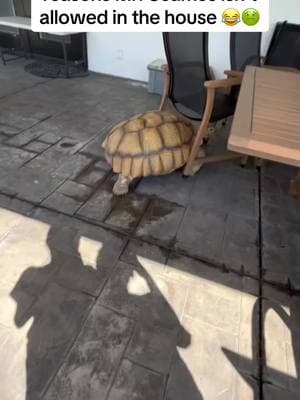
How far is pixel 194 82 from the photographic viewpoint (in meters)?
2.18

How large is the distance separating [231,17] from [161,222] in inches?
116

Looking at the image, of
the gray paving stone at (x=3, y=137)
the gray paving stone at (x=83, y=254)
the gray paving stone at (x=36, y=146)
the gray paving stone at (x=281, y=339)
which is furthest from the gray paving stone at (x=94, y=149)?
the gray paving stone at (x=281, y=339)

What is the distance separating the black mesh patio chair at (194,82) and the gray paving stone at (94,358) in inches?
51.3

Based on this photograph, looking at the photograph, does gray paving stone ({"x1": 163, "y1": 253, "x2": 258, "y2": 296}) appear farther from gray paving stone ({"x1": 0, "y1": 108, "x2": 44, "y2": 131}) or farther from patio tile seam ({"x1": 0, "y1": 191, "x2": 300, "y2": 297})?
gray paving stone ({"x1": 0, "y1": 108, "x2": 44, "y2": 131})

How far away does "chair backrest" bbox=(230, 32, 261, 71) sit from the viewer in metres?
2.47

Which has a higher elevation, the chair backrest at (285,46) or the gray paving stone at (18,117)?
the chair backrest at (285,46)

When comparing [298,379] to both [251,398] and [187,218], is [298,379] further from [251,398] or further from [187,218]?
[187,218]

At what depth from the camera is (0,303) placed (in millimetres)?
1327

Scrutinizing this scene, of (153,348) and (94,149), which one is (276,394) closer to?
(153,348)

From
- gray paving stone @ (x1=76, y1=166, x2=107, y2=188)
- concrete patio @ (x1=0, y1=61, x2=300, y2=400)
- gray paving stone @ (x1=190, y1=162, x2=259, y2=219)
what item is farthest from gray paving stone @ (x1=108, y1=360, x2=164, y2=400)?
gray paving stone @ (x1=76, y1=166, x2=107, y2=188)

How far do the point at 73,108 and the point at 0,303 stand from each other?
244 centimetres

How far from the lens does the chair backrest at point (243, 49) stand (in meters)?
2.47

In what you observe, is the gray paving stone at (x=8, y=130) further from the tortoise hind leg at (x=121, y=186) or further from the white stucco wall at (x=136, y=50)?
the white stucco wall at (x=136, y=50)

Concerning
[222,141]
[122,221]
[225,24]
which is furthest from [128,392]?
[225,24]
